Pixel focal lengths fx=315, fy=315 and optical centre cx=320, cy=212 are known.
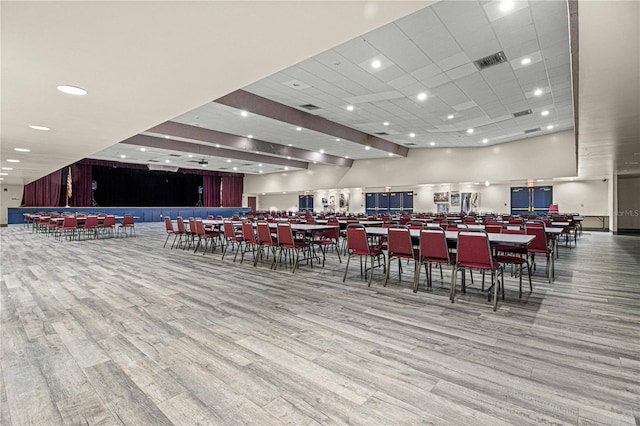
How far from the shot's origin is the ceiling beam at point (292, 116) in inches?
330

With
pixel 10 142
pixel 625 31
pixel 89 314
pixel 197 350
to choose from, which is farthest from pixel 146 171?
pixel 625 31

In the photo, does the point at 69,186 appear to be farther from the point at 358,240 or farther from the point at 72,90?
the point at 358,240

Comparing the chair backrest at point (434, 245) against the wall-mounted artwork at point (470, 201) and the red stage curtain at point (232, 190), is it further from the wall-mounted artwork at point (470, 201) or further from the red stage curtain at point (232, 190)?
the red stage curtain at point (232, 190)

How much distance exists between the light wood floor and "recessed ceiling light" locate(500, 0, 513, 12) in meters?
4.12

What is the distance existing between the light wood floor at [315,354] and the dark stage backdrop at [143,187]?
67.9 feet

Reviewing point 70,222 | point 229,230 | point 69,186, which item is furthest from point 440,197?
→ point 69,186

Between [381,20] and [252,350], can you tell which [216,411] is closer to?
[252,350]

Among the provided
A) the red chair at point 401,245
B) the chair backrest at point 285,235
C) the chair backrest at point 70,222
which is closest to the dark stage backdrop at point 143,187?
the chair backrest at point 70,222

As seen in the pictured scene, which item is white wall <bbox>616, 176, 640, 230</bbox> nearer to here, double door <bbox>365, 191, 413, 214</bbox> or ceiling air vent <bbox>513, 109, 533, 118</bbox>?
double door <bbox>365, 191, 413, 214</bbox>

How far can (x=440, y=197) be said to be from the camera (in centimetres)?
1788

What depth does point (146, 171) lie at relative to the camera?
79.8ft

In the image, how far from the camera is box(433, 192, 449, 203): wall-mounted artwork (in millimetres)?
17719

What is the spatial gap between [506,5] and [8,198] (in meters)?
24.6

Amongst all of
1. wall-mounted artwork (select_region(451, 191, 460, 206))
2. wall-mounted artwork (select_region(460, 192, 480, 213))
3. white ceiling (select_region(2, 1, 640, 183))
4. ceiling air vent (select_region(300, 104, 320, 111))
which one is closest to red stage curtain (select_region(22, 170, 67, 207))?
white ceiling (select_region(2, 1, 640, 183))
